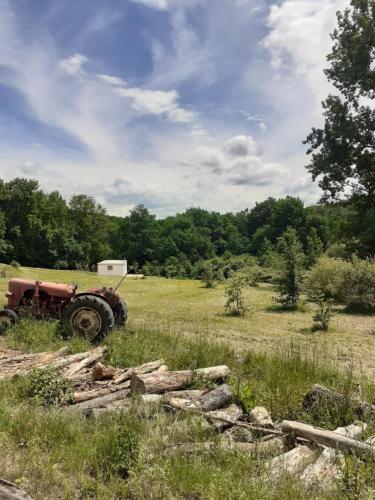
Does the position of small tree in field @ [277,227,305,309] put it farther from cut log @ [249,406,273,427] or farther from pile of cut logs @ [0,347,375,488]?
cut log @ [249,406,273,427]

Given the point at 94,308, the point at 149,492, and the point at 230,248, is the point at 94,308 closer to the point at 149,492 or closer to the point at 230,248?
the point at 149,492

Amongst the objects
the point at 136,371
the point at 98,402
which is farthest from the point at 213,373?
the point at 98,402

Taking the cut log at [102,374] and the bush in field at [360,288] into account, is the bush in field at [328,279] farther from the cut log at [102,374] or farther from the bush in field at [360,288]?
the cut log at [102,374]

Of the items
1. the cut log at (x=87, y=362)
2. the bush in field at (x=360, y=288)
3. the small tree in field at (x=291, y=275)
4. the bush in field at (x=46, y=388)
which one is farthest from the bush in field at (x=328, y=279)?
the bush in field at (x=46, y=388)

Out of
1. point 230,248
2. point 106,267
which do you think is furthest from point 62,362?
point 230,248

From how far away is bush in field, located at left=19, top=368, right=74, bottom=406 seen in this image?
5461 millimetres

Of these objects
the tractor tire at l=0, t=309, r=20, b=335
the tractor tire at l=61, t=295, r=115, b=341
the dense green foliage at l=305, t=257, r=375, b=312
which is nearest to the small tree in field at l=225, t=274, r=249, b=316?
the dense green foliage at l=305, t=257, r=375, b=312

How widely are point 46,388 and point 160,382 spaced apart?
1437 mm

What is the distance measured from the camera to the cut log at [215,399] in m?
5.21

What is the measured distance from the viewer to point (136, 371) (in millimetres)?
6434

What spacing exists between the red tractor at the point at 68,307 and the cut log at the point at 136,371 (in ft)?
8.35

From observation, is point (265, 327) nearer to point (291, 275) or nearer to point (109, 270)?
point (291, 275)

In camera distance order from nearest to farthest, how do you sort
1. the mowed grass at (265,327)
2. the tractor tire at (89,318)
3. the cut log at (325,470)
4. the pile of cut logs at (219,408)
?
the cut log at (325,470)
the pile of cut logs at (219,408)
the tractor tire at (89,318)
the mowed grass at (265,327)

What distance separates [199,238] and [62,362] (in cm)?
7726
